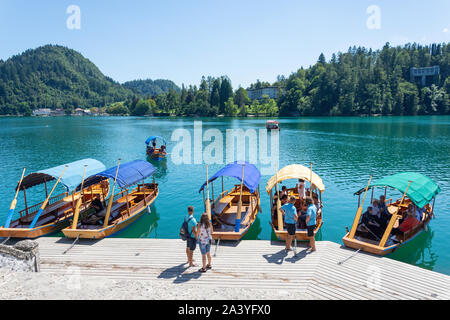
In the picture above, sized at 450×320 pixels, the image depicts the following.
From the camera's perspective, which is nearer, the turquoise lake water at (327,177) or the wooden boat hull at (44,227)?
the wooden boat hull at (44,227)

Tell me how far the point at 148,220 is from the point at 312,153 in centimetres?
3229

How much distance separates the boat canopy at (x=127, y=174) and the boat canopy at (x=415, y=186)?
1290 centimetres

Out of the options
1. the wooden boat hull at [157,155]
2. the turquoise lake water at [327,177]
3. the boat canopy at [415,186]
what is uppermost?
the boat canopy at [415,186]

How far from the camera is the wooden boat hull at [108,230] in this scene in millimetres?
13763

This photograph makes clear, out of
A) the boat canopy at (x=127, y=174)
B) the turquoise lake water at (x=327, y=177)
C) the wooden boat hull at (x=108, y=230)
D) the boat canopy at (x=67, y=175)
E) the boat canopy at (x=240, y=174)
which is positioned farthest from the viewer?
the turquoise lake water at (x=327, y=177)

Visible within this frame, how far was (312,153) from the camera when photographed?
4597cm

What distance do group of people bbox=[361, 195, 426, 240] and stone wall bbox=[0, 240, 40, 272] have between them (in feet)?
45.6

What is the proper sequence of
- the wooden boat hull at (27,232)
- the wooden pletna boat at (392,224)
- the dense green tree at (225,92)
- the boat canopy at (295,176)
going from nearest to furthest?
the wooden pletna boat at (392,224), the wooden boat hull at (27,232), the boat canopy at (295,176), the dense green tree at (225,92)

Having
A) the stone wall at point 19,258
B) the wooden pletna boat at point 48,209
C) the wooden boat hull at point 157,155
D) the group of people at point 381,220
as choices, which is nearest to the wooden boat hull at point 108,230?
the wooden pletna boat at point 48,209

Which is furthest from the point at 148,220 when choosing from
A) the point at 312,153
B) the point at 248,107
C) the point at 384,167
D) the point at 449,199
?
the point at 248,107

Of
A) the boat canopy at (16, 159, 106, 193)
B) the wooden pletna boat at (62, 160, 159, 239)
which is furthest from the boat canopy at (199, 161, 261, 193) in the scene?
the boat canopy at (16, 159, 106, 193)

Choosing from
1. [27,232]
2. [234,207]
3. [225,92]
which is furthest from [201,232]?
[225,92]

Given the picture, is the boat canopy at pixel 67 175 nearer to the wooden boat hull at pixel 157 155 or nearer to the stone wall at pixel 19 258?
the stone wall at pixel 19 258
